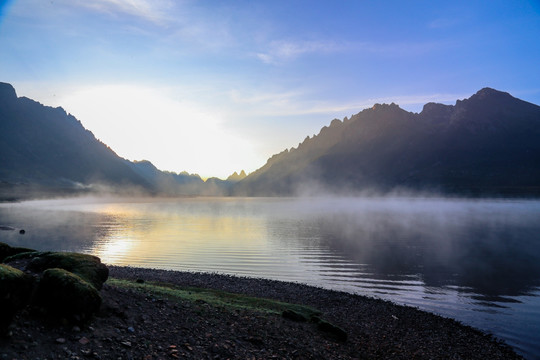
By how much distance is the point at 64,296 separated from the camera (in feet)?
42.6

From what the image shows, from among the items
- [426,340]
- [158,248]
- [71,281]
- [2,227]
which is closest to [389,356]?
[426,340]

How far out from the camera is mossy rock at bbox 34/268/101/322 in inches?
506

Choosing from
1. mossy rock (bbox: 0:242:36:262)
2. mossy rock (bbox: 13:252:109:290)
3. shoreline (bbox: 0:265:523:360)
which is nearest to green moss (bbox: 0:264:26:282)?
shoreline (bbox: 0:265:523:360)

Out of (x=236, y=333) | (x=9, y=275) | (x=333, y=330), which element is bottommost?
(x=333, y=330)

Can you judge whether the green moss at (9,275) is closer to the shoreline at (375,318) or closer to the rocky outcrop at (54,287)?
the rocky outcrop at (54,287)

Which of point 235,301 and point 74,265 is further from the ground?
point 74,265

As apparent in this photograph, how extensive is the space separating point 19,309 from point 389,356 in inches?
763

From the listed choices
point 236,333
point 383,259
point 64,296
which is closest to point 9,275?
point 64,296

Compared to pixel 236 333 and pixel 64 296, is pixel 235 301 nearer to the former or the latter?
pixel 236 333

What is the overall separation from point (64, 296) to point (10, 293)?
222 cm

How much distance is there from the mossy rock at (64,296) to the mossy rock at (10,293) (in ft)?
3.85

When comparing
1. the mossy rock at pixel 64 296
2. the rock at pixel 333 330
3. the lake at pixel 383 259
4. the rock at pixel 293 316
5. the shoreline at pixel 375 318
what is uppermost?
the mossy rock at pixel 64 296

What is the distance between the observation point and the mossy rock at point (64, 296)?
12852mm

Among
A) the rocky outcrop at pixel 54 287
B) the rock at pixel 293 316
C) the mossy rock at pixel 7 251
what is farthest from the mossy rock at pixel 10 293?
the rock at pixel 293 316
